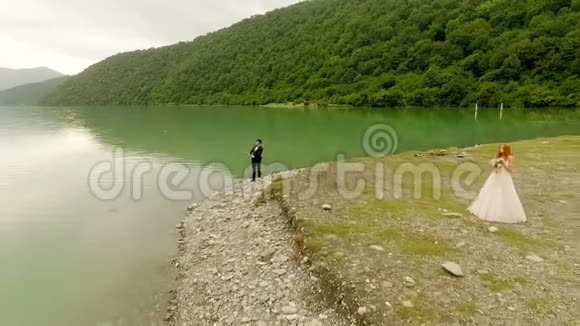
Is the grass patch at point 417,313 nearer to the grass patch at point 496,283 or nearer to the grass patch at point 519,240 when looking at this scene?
the grass patch at point 496,283

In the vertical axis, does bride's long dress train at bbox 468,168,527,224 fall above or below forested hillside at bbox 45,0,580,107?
below

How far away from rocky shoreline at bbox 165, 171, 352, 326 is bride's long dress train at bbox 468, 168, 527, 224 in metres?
6.91

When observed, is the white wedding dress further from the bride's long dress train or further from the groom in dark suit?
the groom in dark suit

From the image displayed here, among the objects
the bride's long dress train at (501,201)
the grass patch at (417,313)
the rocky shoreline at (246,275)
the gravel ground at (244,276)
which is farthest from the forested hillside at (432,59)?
the grass patch at (417,313)

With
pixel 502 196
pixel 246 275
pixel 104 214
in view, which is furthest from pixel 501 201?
pixel 104 214

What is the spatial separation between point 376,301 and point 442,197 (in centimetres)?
914

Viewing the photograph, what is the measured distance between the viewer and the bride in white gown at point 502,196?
1320cm

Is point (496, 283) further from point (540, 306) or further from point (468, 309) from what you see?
point (468, 309)

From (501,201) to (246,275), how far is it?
8994 mm

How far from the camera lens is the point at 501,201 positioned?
44.3 feet

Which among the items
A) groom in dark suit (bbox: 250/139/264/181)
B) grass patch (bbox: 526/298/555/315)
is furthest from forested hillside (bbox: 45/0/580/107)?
grass patch (bbox: 526/298/555/315)

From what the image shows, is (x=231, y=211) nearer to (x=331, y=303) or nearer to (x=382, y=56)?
(x=331, y=303)

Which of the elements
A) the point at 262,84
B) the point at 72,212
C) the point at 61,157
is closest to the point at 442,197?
the point at 72,212

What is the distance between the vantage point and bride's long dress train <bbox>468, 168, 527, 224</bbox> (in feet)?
43.4
